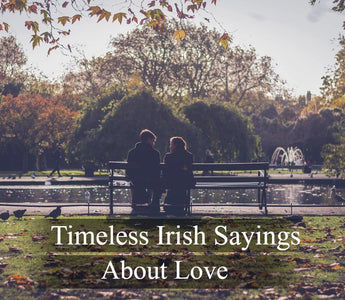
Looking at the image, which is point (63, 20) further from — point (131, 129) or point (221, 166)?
point (131, 129)

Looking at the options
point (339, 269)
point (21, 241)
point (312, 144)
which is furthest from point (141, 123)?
point (312, 144)

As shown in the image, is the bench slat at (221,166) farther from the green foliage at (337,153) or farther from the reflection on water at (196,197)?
the green foliage at (337,153)

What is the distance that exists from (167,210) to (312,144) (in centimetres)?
4644

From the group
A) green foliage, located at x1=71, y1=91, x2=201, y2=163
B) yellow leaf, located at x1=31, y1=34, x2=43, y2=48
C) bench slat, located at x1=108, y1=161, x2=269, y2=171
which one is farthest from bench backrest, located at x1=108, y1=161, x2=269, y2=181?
green foliage, located at x1=71, y1=91, x2=201, y2=163

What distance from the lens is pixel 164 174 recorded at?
12430 millimetres

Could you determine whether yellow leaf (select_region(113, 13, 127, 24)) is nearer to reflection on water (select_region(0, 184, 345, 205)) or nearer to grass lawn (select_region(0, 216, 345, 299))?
grass lawn (select_region(0, 216, 345, 299))

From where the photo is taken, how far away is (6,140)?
45.3 metres

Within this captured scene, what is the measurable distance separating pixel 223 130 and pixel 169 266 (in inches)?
1156

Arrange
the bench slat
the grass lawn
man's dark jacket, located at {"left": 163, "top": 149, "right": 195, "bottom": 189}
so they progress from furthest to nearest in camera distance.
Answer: the bench slat < man's dark jacket, located at {"left": 163, "top": 149, "right": 195, "bottom": 189} < the grass lawn

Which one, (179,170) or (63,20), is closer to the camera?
(63,20)

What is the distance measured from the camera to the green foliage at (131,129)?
30.7 meters

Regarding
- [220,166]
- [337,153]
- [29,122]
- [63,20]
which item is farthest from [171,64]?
[63,20]

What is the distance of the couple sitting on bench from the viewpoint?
39.8 feet

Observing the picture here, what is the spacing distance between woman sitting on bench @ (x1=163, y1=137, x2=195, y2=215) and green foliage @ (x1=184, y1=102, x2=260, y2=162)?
2329 centimetres
